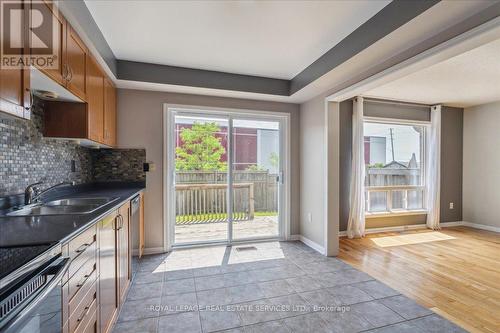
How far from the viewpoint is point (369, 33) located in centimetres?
204

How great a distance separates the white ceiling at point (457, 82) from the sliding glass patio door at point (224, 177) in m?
2.01

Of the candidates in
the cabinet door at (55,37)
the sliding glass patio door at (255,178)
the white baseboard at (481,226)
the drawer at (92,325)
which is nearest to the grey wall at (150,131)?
the sliding glass patio door at (255,178)

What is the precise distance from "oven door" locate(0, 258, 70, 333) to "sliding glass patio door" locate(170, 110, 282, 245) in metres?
2.56

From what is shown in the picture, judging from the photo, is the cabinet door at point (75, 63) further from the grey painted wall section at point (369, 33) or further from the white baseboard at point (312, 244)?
the white baseboard at point (312, 244)

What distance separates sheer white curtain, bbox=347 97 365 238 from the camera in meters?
4.03

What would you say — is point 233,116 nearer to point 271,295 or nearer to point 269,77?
point 269,77

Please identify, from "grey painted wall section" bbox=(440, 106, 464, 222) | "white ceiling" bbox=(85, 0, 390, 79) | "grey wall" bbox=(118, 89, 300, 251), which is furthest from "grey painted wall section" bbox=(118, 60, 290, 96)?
"grey painted wall section" bbox=(440, 106, 464, 222)

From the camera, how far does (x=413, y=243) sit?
150 inches

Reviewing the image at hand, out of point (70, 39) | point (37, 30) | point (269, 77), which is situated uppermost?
point (269, 77)

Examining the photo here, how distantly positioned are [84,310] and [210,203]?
2.51 m

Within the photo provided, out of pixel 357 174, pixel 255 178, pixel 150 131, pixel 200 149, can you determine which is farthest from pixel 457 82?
pixel 150 131

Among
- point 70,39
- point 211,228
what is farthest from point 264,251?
point 70,39

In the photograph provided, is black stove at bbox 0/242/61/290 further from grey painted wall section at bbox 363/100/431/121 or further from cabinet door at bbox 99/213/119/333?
grey painted wall section at bbox 363/100/431/121

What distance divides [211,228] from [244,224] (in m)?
0.53
